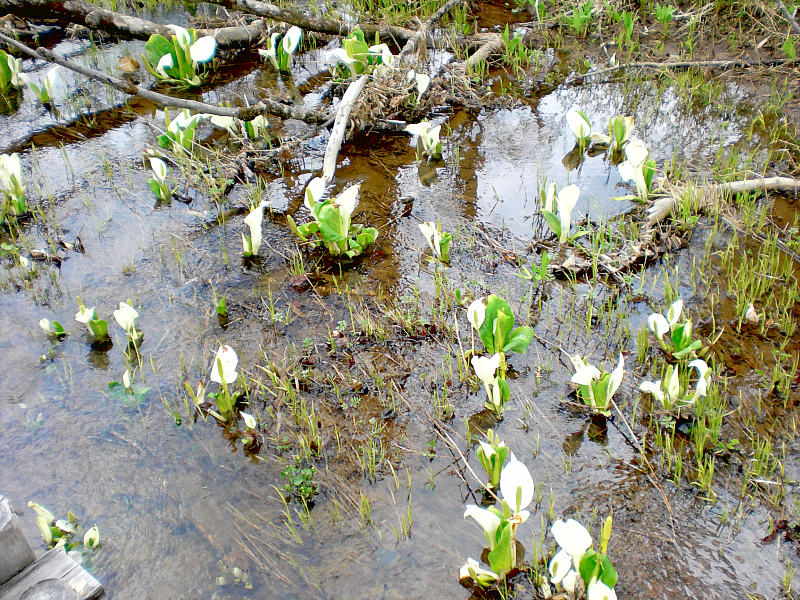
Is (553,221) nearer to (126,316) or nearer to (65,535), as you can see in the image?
(126,316)

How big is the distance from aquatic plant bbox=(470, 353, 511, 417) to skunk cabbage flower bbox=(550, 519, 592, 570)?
0.71m

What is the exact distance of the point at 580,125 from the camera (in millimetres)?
4297

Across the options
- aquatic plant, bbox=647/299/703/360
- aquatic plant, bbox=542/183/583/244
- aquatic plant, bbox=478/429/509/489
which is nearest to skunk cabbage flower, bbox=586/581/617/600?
aquatic plant, bbox=478/429/509/489

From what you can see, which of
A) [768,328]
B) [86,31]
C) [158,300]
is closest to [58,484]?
[158,300]

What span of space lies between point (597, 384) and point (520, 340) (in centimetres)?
40

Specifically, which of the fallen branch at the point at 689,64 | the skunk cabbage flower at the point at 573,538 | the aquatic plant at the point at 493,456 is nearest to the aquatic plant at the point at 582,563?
the skunk cabbage flower at the point at 573,538

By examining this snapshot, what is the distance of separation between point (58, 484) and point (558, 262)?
2691mm

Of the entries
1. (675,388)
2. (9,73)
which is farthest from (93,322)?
(9,73)

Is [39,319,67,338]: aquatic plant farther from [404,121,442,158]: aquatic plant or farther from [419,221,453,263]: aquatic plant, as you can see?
[404,121,442,158]: aquatic plant

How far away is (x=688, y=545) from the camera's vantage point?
2.07 m

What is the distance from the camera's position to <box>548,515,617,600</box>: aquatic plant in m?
1.79

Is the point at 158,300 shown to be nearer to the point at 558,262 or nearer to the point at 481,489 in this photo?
the point at 481,489

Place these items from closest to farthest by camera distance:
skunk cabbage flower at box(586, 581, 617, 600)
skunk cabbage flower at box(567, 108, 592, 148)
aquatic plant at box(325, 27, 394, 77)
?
skunk cabbage flower at box(586, 581, 617, 600) → skunk cabbage flower at box(567, 108, 592, 148) → aquatic plant at box(325, 27, 394, 77)

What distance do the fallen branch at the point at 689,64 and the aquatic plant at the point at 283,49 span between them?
2.50 m
